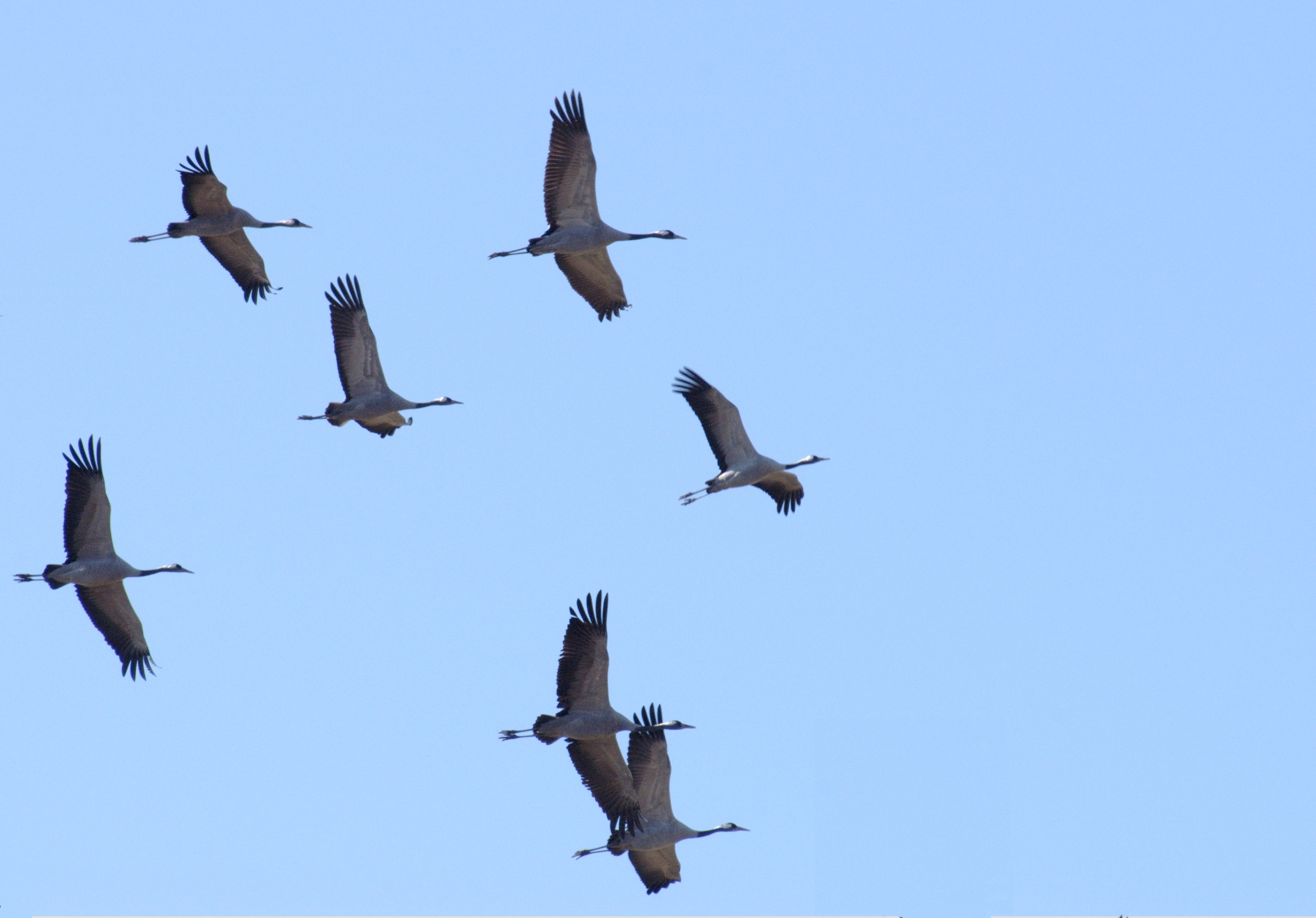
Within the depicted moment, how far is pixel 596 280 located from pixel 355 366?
13.4 feet

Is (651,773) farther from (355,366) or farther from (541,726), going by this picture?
(355,366)

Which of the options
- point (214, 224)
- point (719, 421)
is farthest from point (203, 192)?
point (719, 421)

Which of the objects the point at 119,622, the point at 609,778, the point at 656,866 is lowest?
the point at 656,866

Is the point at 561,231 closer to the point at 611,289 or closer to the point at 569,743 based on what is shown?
the point at 611,289

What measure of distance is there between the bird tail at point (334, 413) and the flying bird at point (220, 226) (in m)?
3.63

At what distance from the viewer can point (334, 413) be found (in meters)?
26.1

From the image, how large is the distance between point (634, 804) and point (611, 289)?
819 cm

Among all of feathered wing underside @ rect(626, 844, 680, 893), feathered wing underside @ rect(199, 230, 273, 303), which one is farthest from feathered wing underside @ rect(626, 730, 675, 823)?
feathered wing underside @ rect(199, 230, 273, 303)

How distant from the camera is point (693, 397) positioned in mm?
24922

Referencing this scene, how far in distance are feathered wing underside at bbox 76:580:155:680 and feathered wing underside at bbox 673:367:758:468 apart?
909 cm

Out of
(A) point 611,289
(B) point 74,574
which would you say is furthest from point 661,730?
(B) point 74,574

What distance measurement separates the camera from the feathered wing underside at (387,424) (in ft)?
92.4

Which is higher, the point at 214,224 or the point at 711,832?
the point at 214,224

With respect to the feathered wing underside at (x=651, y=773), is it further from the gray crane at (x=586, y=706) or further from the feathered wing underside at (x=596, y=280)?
the feathered wing underside at (x=596, y=280)
